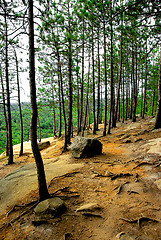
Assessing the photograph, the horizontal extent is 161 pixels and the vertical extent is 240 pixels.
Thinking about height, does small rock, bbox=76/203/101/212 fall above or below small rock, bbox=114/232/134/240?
below

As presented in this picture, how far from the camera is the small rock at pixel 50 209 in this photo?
3620 millimetres

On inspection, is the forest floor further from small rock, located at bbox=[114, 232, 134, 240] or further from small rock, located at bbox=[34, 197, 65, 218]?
small rock, located at bbox=[34, 197, 65, 218]

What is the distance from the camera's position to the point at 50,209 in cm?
367

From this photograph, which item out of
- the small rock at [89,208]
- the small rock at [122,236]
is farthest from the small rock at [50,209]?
the small rock at [122,236]

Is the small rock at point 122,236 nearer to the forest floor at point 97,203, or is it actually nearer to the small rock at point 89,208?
the forest floor at point 97,203

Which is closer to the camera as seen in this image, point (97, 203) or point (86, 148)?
point (97, 203)

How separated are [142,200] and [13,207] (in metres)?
3.79

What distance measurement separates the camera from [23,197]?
4.89 m

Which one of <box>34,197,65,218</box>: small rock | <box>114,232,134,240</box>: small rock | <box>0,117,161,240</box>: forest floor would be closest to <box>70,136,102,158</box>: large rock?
<box>0,117,161,240</box>: forest floor

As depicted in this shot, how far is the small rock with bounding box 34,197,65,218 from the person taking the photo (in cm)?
362

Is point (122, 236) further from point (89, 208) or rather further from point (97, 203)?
point (97, 203)

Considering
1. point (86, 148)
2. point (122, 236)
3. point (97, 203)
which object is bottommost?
point (97, 203)

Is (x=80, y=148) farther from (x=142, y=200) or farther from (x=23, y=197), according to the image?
(x=142, y=200)

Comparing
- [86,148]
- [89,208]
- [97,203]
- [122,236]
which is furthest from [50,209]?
[86,148]
